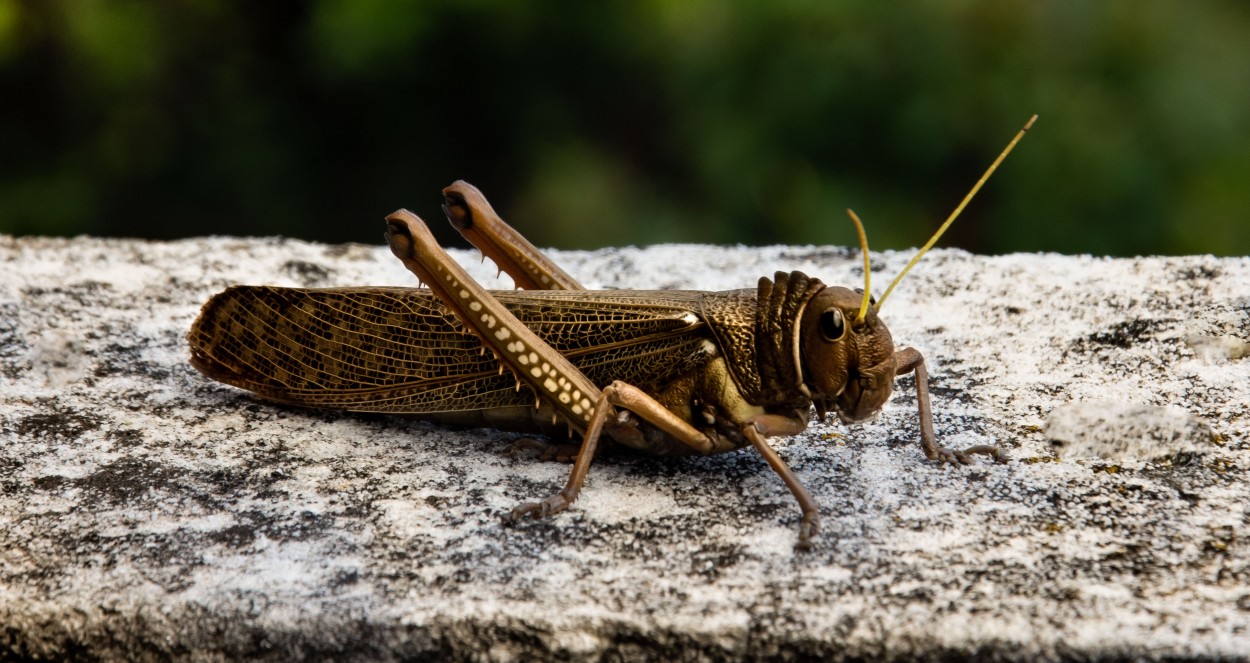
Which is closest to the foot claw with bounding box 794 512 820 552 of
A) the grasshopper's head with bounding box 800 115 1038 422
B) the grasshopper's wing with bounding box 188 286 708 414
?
the grasshopper's head with bounding box 800 115 1038 422

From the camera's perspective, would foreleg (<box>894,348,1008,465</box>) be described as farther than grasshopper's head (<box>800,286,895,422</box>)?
Yes

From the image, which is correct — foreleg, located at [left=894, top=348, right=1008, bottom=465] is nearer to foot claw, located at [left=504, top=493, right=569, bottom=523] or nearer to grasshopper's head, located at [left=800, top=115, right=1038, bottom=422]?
grasshopper's head, located at [left=800, top=115, right=1038, bottom=422]

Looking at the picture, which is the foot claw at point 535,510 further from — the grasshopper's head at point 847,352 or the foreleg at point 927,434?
the foreleg at point 927,434

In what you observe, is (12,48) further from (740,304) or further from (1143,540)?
(1143,540)

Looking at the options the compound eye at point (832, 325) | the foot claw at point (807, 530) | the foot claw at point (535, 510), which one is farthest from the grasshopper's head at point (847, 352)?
the foot claw at point (535, 510)

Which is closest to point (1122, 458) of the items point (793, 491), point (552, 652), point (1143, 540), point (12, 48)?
point (1143, 540)

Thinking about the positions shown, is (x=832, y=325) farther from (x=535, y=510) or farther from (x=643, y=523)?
(x=535, y=510)

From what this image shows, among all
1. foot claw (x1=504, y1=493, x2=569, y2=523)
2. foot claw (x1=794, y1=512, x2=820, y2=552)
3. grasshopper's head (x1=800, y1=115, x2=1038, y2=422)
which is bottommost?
foot claw (x1=504, y1=493, x2=569, y2=523)
